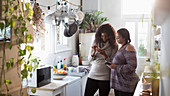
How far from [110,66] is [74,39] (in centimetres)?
230

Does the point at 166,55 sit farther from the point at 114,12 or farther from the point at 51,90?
the point at 114,12

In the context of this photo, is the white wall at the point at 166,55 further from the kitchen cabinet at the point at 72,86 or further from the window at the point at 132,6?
the window at the point at 132,6

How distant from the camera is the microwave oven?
276cm

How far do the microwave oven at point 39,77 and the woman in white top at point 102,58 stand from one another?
0.60 metres

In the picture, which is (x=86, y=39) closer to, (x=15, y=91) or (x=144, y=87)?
(x=144, y=87)

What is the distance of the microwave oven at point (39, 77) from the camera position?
2758 millimetres

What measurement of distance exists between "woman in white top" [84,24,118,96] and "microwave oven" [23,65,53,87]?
60 centimetres

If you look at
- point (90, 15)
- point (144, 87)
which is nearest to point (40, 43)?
point (90, 15)

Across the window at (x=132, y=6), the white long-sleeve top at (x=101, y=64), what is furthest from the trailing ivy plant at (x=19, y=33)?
the window at (x=132, y=6)

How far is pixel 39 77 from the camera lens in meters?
2.79

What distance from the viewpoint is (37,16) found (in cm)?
278

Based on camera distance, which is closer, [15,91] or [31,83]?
[15,91]

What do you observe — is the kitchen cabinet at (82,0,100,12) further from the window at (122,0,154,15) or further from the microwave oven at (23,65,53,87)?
the microwave oven at (23,65,53,87)

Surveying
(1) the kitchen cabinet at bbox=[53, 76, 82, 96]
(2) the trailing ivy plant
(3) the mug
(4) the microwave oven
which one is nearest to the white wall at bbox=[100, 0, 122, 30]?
(1) the kitchen cabinet at bbox=[53, 76, 82, 96]
